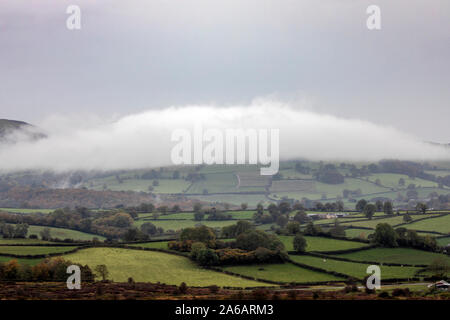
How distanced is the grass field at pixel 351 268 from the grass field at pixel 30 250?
1824 inches

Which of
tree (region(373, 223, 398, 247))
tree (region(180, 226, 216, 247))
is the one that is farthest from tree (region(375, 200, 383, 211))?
tree (region(180, 226, 216, 247))

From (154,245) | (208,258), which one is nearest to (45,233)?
(154,245)

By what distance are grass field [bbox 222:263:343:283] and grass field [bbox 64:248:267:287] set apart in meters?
4.56

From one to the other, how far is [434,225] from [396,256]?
43.2 m

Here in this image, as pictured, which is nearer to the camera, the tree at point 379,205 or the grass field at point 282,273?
the grass field at point 282,273

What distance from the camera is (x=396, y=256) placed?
11181 centimetres

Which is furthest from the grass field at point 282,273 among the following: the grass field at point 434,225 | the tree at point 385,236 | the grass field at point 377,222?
the grass field at point 377,222

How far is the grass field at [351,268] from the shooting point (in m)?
94.1

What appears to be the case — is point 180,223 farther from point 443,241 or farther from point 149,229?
point 443,241

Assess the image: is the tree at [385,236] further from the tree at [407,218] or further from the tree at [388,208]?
the tree at [388,208]

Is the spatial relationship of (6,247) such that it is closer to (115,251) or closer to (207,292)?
(115,251)

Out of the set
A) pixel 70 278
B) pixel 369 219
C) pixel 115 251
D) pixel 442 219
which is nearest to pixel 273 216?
pixel 369 219

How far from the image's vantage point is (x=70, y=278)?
8725 cm
